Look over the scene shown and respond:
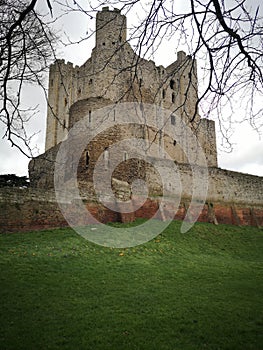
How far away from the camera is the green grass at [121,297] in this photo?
6.12 meters

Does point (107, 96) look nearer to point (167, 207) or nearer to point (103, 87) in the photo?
point (103, 87)

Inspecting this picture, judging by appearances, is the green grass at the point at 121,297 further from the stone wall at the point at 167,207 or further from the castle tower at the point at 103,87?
the castle tower at the point at 103,87

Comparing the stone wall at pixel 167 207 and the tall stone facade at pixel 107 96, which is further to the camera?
the tall stone facade at pixel 107 96

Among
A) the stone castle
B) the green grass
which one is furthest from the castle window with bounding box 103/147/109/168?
the green grass

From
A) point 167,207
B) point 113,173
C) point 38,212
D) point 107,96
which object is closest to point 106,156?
point 113,173

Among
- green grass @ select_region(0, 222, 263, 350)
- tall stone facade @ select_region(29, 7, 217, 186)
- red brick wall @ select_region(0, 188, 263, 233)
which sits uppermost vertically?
tall stone facade @ select_region(29, 7, 217, 186)

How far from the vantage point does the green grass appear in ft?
20.1

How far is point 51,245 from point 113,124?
31.0ft

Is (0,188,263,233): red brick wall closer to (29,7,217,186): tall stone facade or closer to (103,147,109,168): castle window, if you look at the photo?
(29,7,217,186): tall stone facade

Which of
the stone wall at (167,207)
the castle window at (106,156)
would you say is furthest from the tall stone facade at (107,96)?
the stone wall at (167,207)

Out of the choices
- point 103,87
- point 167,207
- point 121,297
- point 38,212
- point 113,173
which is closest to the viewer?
point 121,297

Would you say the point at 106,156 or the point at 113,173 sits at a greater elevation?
the point at 106,156

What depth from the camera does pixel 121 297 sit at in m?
8.17

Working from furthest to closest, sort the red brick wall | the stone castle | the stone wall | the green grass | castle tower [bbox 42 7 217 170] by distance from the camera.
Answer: castle tower [bbox 42 7 217 170]
the stone castle
the stone wall
the red brick wall
the green grass
